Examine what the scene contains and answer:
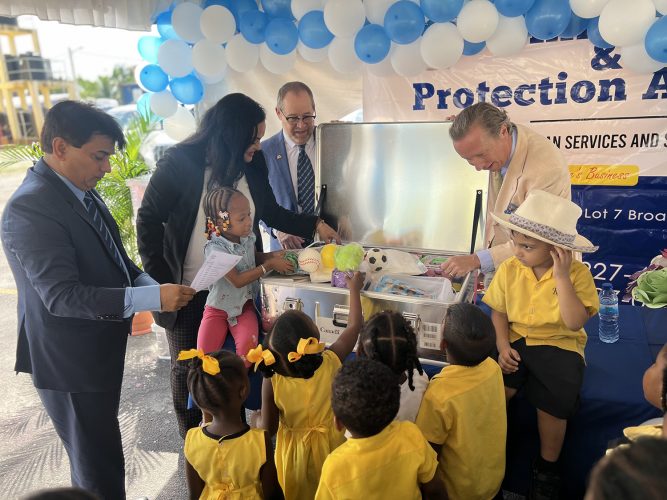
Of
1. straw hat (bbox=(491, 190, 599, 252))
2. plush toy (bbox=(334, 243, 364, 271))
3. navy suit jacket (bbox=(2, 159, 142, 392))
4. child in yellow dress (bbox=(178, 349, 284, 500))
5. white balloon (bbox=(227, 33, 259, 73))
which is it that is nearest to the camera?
child in yellow dress (bbox=(178, 349, 284, 500))

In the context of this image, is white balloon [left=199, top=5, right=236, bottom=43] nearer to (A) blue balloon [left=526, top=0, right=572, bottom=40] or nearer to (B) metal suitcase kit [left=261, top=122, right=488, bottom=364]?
(B) metal suitcase kit [left=261, top=122, right=488, bottom=364]

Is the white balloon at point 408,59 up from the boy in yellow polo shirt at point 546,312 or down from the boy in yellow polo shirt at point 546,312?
up

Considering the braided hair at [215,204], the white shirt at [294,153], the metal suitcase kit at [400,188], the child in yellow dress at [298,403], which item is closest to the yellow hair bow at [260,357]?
the child in yellow dress at [298,403]

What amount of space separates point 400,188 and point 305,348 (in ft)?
5.08

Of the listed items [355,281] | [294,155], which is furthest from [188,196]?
[294,155]

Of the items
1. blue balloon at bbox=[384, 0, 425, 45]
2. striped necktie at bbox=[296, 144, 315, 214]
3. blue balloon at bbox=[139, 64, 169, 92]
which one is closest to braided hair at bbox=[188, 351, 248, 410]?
striped necktie at bbox=[296, 144, 315, 214]

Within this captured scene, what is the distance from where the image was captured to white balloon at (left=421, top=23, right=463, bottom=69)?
3.12m

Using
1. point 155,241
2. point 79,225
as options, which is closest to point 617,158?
point 155,241

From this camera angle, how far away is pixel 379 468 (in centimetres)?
120

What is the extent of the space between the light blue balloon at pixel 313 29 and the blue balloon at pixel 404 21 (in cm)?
47

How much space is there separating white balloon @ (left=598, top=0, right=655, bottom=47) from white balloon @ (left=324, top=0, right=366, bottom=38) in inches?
57.8

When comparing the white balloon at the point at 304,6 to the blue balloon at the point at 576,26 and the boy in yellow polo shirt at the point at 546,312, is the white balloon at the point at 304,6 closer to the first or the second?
the blue balloon at the point at 576,26

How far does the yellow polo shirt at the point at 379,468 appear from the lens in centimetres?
120

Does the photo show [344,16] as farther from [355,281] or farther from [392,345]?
[392,345]
